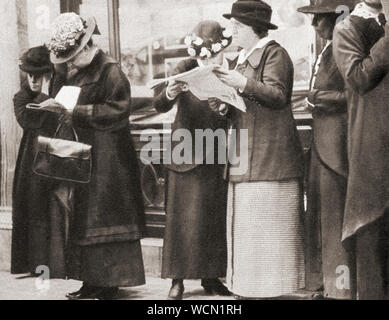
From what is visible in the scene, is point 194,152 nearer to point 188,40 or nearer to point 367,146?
point 188,40

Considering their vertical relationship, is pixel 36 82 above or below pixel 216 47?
below

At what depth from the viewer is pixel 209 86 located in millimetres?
4641

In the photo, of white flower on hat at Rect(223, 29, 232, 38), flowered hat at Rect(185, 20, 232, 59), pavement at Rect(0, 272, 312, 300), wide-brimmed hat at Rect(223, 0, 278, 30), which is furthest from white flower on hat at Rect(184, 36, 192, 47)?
pavement at Rect(0, 272, 312, 300)

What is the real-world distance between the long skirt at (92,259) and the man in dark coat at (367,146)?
1515 millimetres

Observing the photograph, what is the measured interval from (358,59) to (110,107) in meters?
A: 1.66

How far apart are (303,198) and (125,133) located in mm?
1272

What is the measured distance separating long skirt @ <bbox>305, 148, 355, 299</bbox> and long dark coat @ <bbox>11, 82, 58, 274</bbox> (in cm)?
183

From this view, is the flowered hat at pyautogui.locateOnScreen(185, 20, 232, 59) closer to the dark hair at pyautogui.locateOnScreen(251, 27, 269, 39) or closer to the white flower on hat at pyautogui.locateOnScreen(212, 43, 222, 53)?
the white flower on hat at pyautogui.locateOnScreen(212, 43, 222, 53)

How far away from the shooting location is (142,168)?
5.42 meters

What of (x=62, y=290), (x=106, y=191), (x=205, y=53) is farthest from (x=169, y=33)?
(x=62, y=290)

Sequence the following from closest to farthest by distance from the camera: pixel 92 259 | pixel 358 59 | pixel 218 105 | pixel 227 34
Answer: pixel 358 59 < pixel 218 105 < pixel 227 34 < pixel 92 259

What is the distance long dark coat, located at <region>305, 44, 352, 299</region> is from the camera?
461 cm

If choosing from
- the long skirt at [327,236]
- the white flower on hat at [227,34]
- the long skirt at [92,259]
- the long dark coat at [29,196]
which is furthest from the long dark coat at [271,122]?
the long dark coat at [29,196]

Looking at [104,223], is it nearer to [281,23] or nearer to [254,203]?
[254,203]
